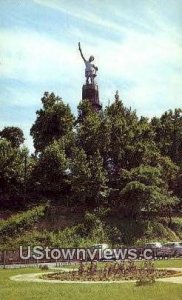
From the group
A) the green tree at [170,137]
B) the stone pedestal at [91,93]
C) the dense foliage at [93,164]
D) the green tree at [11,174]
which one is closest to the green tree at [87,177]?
the dense foliage at [93,164]

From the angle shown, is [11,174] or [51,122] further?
[51,122]

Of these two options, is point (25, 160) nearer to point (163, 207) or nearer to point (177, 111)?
point (163, 207)

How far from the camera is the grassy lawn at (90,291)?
15062 millimetres

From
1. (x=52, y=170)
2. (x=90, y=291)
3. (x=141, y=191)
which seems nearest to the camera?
(x=90, y=291)

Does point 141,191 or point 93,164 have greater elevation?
point 93,164

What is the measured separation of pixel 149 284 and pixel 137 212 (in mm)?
32930

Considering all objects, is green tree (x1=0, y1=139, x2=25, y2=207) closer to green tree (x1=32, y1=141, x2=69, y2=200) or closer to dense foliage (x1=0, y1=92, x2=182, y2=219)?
dense foliage (x1=0, y1=92, x2=182, y2=219)

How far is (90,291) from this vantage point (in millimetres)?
→ 16750

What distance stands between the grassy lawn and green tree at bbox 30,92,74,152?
37518 millimetres

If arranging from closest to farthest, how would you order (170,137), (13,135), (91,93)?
1. (170,137)
2. (13,135)
3. (91,93)

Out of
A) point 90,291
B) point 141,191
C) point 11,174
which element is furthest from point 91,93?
point 90,291

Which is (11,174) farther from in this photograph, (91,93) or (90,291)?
(90,291)

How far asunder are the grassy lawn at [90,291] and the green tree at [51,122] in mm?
37518

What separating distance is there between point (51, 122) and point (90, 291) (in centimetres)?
4084
